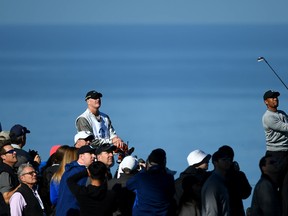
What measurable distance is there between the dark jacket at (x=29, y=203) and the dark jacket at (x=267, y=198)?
1.69m

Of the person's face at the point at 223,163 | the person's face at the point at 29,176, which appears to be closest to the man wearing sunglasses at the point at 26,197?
the person's face at the point at 29,176

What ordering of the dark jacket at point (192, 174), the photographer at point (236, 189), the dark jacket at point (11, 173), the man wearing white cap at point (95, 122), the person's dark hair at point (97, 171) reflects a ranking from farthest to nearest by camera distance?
the man wearing white cap at point (95, 122) < the photographer at point (236, 189) < the dark jacket at point (192, 174) < the dark jacket at point (11, 173) < the person's dark hair at point (97, 171)

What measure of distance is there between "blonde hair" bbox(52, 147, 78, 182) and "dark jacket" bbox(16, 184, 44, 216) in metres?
0.69

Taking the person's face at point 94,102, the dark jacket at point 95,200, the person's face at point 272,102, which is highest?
the person's face at point 272,102

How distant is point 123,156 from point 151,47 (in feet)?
265

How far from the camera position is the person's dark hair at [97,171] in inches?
421

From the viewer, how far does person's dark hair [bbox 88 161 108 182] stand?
35.1 feet

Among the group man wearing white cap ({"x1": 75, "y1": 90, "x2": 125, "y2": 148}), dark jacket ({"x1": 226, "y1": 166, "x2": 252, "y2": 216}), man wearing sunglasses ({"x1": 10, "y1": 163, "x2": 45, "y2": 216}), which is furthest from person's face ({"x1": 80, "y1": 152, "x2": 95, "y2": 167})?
man wearing white cap ({"x1": 75, "y1": 90, "x2": 125, "y2": 148})

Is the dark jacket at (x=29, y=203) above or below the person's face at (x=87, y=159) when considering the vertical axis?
below

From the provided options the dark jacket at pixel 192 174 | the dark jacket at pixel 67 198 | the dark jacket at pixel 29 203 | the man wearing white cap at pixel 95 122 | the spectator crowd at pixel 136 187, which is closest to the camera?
the spectator crowd at pixel 136 187

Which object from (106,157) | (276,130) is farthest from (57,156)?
(276,130)

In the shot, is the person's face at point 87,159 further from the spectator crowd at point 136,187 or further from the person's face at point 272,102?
the person's face at point 272,102

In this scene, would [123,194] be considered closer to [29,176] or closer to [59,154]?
[29,176]

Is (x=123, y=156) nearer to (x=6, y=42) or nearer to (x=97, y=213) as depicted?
(x=97, y=213)
